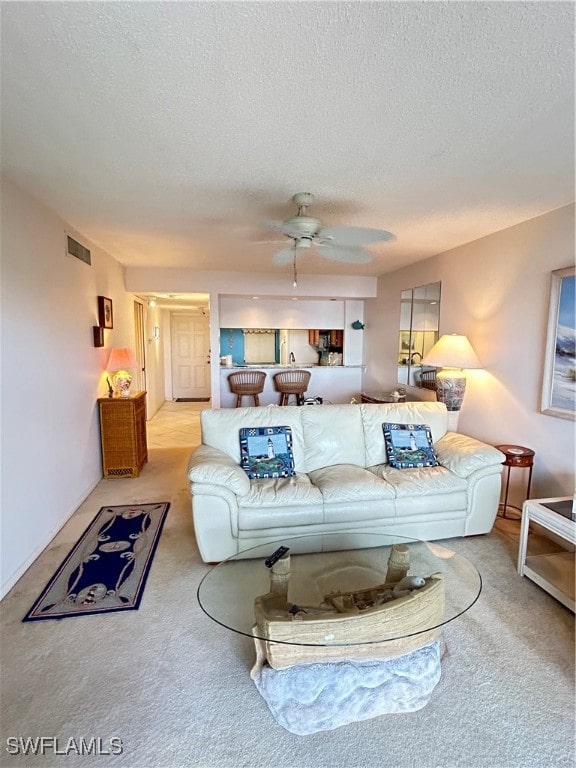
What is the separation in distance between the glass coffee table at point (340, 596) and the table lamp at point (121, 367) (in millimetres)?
2657

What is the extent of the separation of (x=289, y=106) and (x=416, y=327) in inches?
142

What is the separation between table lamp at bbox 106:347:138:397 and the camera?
4.01 m

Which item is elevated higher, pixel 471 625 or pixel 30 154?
pixel 30 154

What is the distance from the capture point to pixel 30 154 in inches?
78.3

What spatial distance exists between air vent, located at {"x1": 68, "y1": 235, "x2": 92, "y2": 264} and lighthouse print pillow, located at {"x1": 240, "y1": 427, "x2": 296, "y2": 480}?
82.3 inches

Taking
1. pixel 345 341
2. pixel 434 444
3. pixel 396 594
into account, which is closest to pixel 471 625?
pixel 396 594

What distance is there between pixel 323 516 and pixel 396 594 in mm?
883

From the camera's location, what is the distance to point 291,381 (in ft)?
20.7

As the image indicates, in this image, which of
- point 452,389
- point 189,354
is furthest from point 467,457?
point 189,354

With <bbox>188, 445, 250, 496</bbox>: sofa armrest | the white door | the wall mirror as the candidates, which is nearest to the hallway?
the white door

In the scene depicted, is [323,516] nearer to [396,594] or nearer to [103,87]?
[396,594]

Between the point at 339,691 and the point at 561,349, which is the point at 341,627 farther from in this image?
the point at 561,349

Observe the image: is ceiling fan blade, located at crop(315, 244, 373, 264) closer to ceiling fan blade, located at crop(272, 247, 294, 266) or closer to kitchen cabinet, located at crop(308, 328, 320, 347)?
ceiling fan blade, located at crop(272, 247, 294, 266)

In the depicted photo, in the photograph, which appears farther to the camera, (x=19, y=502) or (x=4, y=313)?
(x=19, y=502)
